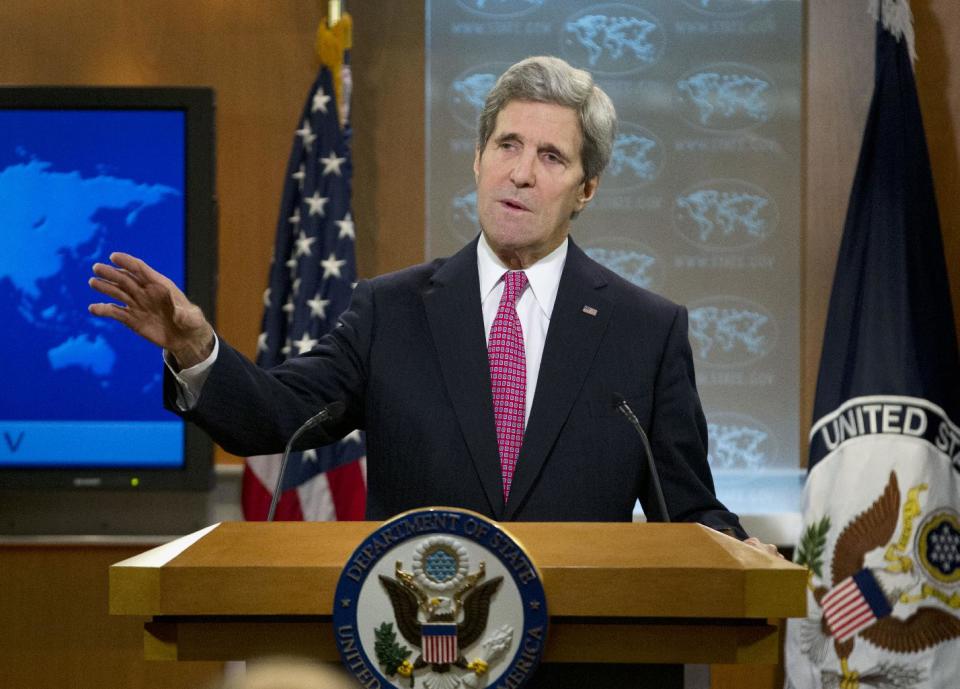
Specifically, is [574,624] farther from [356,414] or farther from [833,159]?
[833,159]

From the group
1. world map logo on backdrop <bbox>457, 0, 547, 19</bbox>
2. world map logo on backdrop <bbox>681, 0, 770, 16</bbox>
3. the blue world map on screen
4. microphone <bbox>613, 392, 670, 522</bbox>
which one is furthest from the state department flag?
the blue world map on screen

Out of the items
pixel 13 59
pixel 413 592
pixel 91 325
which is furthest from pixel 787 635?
pixel 13 59

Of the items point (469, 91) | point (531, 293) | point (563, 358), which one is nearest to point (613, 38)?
point (469, 91)

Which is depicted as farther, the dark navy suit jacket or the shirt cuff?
the dark navy suit jacket

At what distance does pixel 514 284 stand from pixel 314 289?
2058 millimetres

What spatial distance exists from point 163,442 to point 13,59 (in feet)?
5.39

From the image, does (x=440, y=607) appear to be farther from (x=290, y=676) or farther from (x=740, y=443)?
(x=740, y=443)

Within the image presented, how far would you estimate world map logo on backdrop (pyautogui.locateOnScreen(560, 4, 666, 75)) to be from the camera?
4555mm

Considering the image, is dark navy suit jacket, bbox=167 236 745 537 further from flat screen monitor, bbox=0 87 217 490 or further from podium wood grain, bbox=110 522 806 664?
flat screen monitor, bbox=0 87 217 490

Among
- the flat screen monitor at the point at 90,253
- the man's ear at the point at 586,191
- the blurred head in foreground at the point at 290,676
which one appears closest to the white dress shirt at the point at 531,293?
the man's ear at the point at 586,191

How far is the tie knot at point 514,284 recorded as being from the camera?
7.50 ft

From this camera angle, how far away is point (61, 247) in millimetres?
4309

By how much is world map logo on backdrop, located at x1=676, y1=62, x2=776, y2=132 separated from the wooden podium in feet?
11.2

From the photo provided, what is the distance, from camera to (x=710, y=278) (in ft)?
14.9
